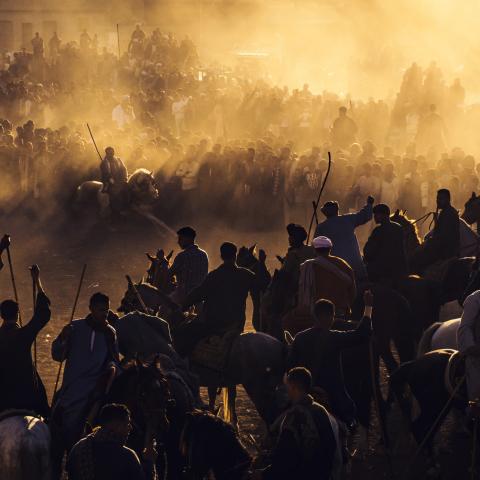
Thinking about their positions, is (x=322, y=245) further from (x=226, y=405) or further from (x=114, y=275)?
(x=114, y=275)

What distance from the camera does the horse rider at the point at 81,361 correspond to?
1219 cm

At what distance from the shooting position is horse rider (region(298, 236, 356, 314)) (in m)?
15.0

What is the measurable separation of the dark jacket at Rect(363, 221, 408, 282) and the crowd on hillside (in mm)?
11822

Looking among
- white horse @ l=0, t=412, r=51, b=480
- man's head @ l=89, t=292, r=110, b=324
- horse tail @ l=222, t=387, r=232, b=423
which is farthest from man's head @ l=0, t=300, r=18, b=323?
horse tail @ l=222, t=387, r=232, b=423

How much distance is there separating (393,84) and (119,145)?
1991 centimetres

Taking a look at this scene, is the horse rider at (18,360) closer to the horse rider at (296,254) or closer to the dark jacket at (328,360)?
the dark jacket at (328,360)

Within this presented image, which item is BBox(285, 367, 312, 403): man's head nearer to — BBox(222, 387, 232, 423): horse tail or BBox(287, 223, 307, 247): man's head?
BBox(222, 387, 232, 423): horse tail

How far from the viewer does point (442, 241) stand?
18.4 meters

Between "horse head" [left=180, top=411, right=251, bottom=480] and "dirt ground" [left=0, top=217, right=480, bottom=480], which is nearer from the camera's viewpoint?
"horse head" [left=180, top=411, right=251, bottom=480]

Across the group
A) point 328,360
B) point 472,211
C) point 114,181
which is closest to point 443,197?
point 472,211

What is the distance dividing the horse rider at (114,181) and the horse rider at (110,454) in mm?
20391

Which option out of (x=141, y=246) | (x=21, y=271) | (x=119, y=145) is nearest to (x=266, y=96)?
(x=119, y=145)

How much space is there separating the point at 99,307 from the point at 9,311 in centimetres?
75

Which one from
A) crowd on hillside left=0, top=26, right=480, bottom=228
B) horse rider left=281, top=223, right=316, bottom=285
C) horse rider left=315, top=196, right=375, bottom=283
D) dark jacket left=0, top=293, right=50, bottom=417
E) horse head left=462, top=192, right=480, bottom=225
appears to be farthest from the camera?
crowd on hillside left=0, top=26, right=480, bottom=228
